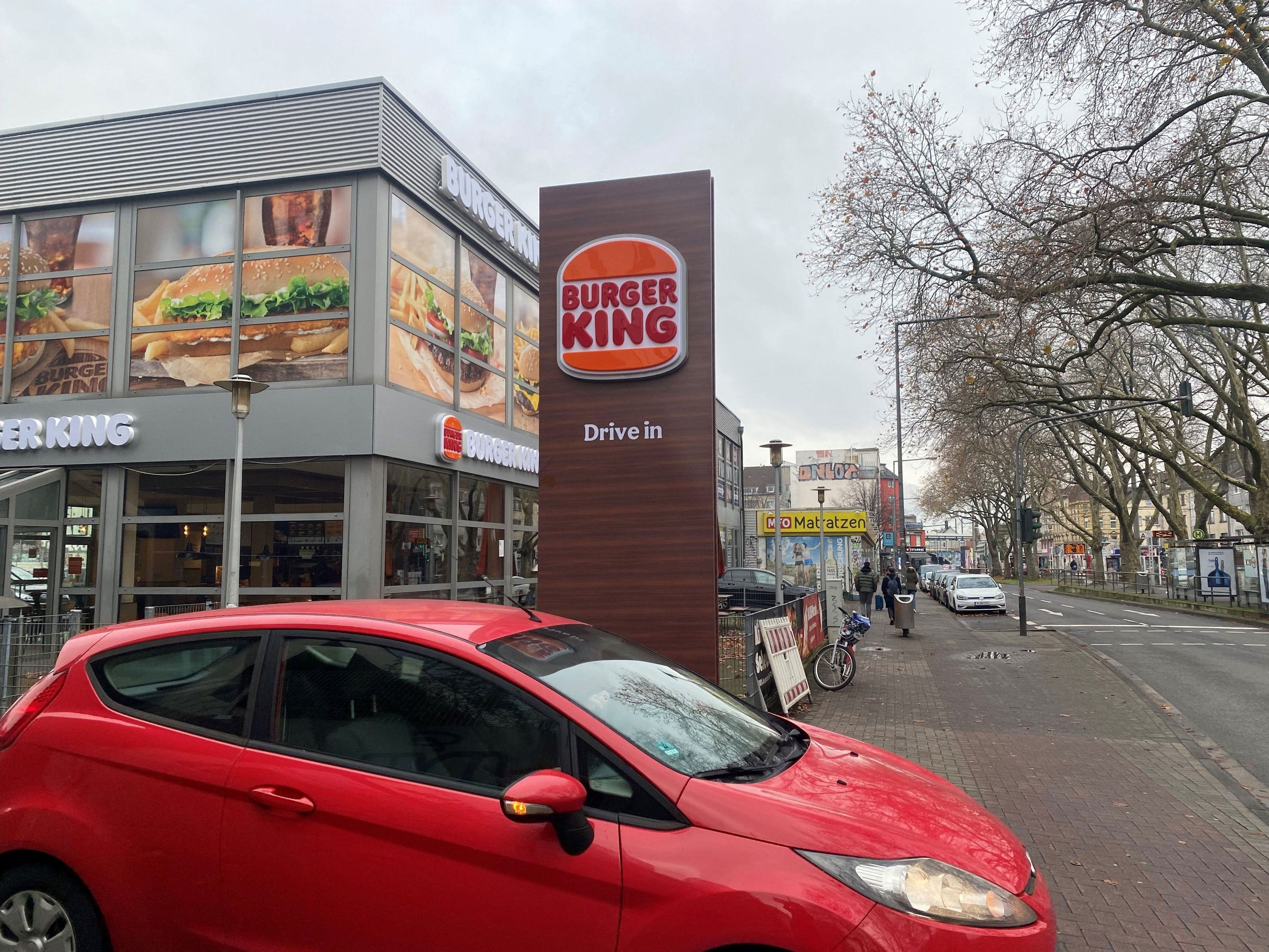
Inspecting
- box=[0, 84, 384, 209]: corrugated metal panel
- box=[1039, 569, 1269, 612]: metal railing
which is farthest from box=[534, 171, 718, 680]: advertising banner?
box=[1039, 569, 1269, 612]: metal railing

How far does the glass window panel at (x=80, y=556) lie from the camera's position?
46.7ft

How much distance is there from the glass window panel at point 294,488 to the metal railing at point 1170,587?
26366 mm

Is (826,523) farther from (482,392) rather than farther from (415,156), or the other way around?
(415,156)

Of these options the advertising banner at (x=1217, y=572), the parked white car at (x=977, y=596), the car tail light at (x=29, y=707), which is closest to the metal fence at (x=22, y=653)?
the car tail light at (x=29, y=707)

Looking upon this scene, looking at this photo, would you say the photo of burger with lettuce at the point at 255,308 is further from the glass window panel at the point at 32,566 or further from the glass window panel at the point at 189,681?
the glass window panel at the point at 189,681

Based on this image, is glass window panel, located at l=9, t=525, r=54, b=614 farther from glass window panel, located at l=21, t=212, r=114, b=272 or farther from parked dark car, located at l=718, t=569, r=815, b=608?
parked dark car, located at l=718, t=569, r=815, b=608

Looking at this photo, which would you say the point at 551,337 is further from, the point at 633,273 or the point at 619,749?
the point at 619,749

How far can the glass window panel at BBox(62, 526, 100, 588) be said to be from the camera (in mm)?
14234

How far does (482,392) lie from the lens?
17.1m

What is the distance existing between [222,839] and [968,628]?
904 inches

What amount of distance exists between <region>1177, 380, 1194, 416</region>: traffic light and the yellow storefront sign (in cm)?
1126

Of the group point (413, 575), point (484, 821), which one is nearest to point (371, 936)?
point (484, 821)

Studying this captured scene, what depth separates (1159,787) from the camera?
674cm

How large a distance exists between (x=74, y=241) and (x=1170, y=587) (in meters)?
39.8
